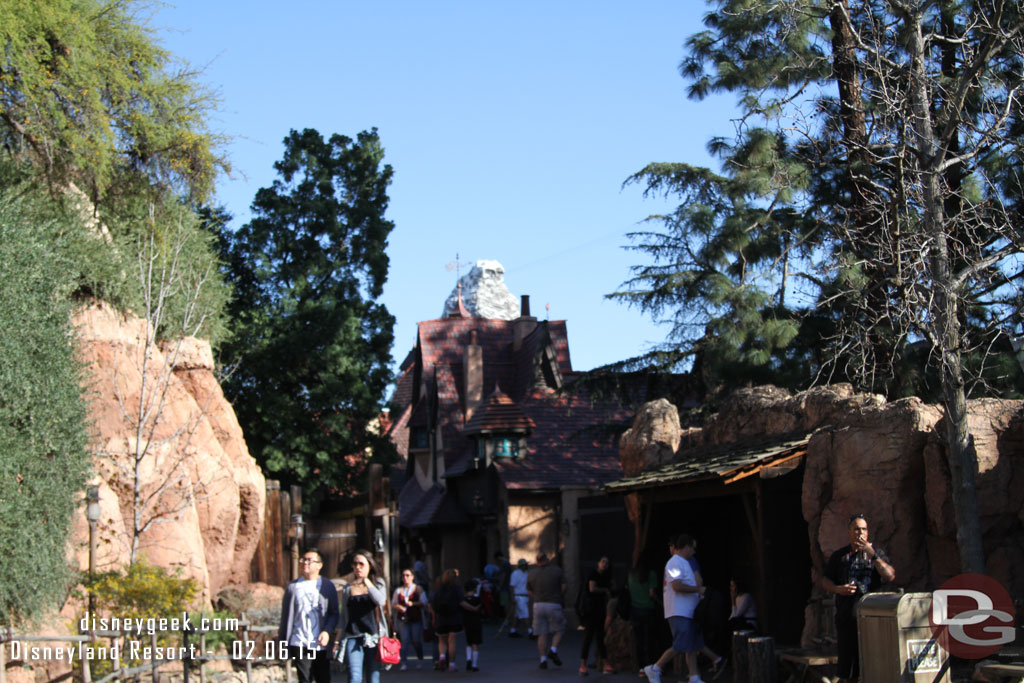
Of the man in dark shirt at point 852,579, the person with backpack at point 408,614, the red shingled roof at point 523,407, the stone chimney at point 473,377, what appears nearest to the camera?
the man in dark shirt at point 852,579

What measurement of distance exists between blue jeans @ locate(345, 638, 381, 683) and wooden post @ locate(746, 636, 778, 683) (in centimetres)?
413

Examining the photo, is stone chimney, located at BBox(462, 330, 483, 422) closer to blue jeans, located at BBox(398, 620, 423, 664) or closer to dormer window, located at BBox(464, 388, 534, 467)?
dormer window, located at BBox(464, 388, 534, 467)

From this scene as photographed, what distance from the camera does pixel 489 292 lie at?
114 metres

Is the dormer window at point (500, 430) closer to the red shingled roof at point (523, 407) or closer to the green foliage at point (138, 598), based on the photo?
the red shingled roof at point (523, 407)

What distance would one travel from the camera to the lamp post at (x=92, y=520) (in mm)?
13367

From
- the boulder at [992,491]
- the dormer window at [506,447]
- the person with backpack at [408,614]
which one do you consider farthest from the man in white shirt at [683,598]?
the dormer window at [506,447]

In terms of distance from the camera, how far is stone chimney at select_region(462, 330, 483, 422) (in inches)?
1366

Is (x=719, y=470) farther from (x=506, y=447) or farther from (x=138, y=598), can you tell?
(x=506, y=447)

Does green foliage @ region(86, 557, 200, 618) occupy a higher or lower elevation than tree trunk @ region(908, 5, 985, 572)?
lower

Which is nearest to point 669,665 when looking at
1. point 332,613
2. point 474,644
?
point 474,644

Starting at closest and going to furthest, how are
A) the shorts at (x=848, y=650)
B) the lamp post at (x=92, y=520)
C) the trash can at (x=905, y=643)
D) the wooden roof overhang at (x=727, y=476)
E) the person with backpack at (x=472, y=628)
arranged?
the trash can at (x=905, y=643) < the shorts at (x=848, y=650) < the wooden roof overhang at (x=727, y=476) < the lamp post at (x=92, y=520) < the person with backpack at (x=472, y=628)

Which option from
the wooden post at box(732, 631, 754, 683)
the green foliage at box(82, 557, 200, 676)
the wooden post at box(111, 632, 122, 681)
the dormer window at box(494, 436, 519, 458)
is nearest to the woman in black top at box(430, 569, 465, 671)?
the green foliage at box(82, 557, 200, 676)

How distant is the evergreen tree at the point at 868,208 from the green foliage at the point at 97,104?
30.0 feet

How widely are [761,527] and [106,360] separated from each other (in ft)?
35.7
